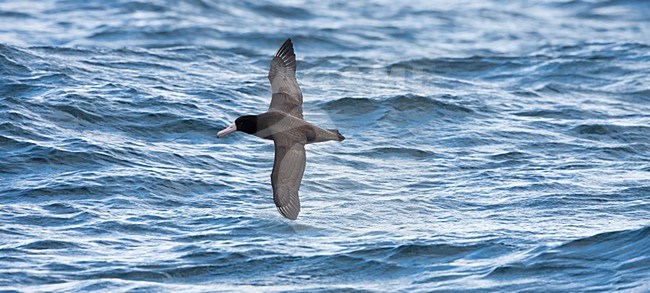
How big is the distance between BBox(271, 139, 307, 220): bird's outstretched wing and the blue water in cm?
39

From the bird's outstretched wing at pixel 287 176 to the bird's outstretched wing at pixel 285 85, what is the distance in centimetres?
88

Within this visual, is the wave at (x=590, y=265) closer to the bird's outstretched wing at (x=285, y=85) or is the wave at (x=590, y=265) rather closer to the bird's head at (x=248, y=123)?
the bird's head at (x=248, y=123)

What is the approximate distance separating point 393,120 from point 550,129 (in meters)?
2.44

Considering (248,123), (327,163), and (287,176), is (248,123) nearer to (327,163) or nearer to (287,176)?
(287,176)

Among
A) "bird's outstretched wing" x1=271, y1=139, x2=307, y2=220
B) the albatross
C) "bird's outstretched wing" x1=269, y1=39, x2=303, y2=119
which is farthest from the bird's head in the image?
"bird's outstretched wing" x1=269, y1=39, x2=303, y2=119

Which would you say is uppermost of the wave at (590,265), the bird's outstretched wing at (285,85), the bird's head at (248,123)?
the bird's outstretched wing at (285,85)

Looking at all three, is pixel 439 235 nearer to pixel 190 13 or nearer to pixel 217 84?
pixel 217 84

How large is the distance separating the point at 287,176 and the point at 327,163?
3574 millimetres

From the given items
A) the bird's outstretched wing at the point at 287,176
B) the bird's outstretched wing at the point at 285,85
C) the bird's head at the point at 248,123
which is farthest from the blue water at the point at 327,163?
the bird's outstretched wing at the point at 285,85

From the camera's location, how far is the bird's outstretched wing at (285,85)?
13.0 meters

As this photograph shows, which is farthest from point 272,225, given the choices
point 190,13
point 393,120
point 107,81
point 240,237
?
point 190,13

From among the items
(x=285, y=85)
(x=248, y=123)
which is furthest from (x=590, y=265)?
(x=285, y=85)

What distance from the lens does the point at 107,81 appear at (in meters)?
18.8

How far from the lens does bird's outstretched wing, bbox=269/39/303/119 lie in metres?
13.0
